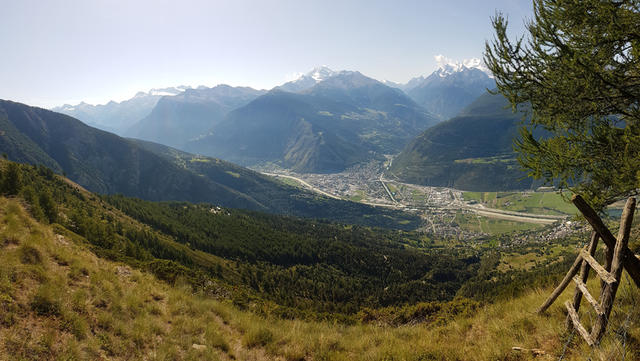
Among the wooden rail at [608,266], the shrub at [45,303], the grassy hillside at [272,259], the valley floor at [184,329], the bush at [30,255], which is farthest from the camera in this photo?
the grassy hillside at [272,259]

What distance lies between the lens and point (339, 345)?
10062mm

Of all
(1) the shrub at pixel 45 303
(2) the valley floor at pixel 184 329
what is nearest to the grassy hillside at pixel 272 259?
(2) the valley floor at pixel 184 329

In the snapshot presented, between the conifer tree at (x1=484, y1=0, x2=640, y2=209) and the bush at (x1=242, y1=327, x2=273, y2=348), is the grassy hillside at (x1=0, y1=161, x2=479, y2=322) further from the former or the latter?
the conifer tree at (x1=484, y1=0, x2=640, y2=209)

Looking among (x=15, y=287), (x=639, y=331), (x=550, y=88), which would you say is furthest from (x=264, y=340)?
(x=550, y=88)

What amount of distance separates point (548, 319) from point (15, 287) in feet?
58.4

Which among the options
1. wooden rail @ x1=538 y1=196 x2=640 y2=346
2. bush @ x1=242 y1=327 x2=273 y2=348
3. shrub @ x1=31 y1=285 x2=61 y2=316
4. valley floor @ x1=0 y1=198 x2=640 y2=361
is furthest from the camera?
bush @ x1=242 y1=327 x2=273 y2=348

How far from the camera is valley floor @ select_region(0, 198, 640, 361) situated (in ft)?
23.5

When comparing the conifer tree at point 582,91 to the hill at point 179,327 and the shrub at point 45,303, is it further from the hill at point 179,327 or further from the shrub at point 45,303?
the shrub at point 45,303

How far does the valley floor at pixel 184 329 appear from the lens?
7.15 metres

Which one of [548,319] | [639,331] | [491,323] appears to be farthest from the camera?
[491,323]

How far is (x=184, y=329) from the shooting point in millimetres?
10234

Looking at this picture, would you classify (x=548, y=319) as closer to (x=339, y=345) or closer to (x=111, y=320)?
(x=339, y=345)

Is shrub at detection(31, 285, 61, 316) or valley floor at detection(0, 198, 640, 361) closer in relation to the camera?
valley floor at detection(0, 198, 640, 361)

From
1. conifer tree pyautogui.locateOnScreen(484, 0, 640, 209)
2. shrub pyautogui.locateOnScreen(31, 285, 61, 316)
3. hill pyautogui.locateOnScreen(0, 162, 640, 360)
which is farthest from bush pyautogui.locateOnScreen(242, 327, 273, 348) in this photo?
conifer tree pyautogui.locateOnScreen(484, 0, 640, 209)
